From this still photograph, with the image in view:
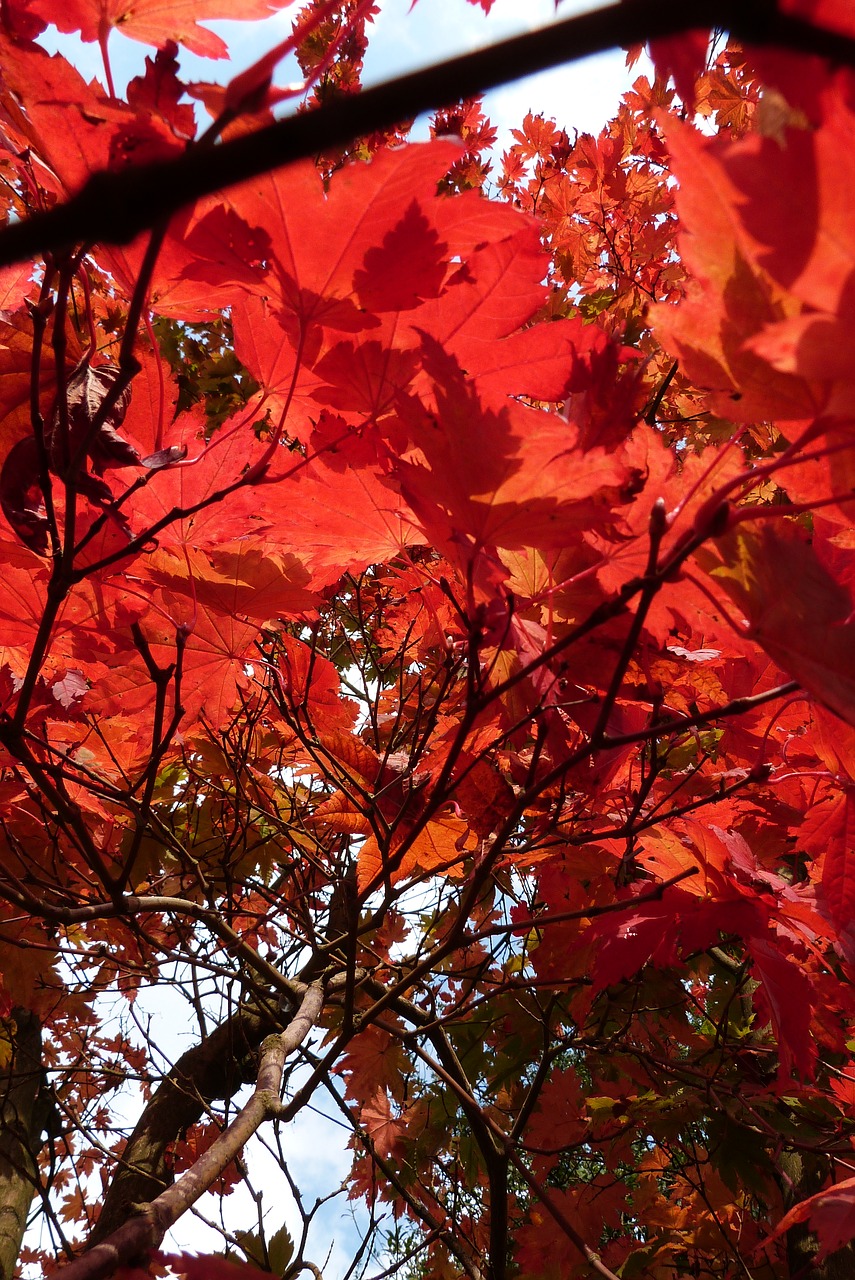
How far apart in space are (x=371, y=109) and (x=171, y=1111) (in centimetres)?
368

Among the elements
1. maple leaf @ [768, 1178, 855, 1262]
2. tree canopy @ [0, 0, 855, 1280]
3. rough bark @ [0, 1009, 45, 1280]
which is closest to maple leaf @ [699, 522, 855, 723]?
tree canopy @ [0, 0, 855, 1280]

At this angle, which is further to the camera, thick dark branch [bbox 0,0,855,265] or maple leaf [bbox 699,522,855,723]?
maple leaf [bbox 699,522,855,723]

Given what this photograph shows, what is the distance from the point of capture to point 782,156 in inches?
15.9

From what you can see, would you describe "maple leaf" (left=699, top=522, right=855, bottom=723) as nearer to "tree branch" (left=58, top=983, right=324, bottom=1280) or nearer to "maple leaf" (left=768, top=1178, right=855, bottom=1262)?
"maple leaf" (left=768, top=1178, right=855, bottom=1262)

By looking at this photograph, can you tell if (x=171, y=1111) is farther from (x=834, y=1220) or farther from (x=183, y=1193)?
(x=834, y=1220)

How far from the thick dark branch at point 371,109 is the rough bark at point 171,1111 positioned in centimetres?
288

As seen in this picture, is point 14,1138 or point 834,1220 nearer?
point 834,1220

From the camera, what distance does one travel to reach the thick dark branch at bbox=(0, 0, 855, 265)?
0.81 ft

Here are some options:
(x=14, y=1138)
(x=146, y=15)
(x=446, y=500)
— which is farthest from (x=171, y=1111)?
(x=146, y=15)

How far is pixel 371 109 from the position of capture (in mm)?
256

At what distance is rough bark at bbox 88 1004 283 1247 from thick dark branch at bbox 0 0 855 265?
2876mm

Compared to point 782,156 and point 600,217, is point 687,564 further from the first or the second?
point 600,217

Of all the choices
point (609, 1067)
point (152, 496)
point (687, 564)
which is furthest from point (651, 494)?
point (609, 1067)

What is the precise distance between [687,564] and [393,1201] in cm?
362
